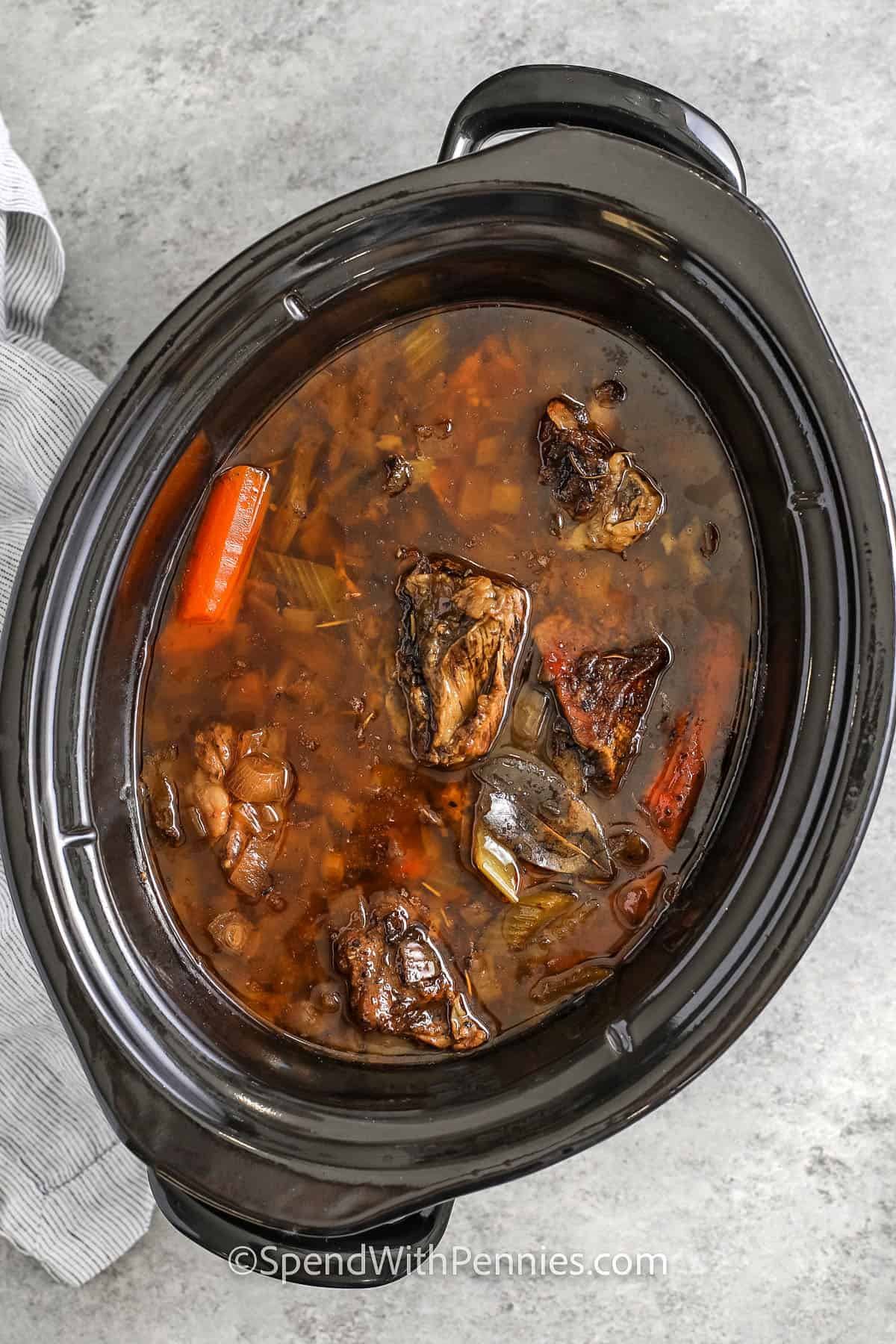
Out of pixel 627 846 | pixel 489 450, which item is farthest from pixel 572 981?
pixel 489 450

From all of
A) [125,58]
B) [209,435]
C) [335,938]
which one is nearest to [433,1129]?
[335,938]

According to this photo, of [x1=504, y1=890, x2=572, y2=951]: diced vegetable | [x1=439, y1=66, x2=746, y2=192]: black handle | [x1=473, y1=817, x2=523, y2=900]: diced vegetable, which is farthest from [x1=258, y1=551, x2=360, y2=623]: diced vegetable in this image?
[x1=439, y1=66, x2=746, y2=192]: black handle

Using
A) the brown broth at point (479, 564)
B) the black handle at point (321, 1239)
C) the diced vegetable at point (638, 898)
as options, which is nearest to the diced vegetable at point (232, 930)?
the brown broth at point (479, 564)

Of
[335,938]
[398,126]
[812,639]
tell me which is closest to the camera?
[812,639]

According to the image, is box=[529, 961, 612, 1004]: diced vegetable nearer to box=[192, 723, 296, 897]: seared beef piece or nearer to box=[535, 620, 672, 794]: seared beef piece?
box=[535, 620, 672, 794]: seared beef piece

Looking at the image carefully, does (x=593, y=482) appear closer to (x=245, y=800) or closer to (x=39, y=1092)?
(x=245, y=800)

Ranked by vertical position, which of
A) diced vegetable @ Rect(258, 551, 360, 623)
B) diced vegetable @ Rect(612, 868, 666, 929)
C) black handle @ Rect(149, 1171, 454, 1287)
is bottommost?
black handle @ Rect(149, 1171, 454, 1287)

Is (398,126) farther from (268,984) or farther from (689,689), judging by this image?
(268,984)
